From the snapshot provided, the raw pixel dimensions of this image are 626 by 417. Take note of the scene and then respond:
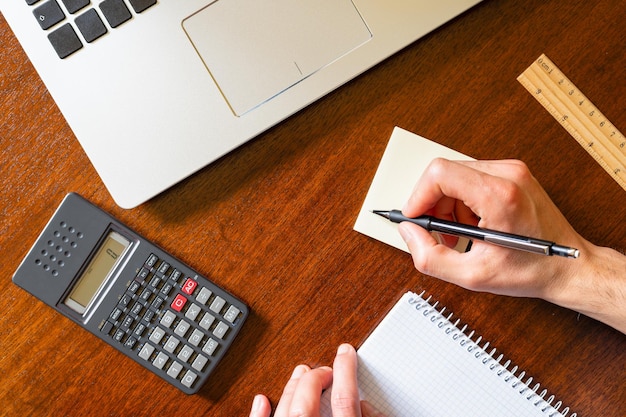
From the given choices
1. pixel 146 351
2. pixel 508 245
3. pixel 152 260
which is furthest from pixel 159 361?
pixel 508 245

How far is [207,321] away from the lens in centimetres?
71

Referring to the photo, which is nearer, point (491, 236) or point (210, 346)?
point (491, 236)

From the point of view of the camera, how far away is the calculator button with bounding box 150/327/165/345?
0.71 metres

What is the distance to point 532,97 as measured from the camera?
0.72 m

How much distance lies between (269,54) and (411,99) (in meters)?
0.19

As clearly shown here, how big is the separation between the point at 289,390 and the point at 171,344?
0.16m

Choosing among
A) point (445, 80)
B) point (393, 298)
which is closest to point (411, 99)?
point (445, 80)

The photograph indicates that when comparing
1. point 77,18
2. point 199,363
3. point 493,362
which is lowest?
point 493,362

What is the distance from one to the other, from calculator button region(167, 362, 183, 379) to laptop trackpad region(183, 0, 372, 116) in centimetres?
33

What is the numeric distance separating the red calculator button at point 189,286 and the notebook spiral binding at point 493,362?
27 cm

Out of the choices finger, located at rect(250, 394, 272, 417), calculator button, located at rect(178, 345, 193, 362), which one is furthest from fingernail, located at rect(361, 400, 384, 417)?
calculator button, located at rect(178, 345, 193, 362)

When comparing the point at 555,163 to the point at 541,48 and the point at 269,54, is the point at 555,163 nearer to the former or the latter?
the point at 541,48

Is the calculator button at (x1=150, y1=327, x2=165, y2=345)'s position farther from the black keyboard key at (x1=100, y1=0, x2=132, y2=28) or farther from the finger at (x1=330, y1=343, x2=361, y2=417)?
the black keyboard key at (x1=100, y1=0, x2=132, y2=28)

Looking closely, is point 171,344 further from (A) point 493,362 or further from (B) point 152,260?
(A) point 493,362
